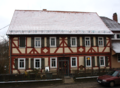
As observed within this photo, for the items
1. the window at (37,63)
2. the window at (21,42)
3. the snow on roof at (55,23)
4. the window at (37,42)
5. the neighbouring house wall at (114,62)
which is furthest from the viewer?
the neighbouring house wall at (114,62)

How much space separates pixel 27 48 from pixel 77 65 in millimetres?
6945

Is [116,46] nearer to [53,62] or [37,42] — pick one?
[53,62]

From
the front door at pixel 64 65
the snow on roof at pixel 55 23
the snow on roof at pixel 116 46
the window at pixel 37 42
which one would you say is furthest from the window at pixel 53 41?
the snow on roof at pixel 116 46

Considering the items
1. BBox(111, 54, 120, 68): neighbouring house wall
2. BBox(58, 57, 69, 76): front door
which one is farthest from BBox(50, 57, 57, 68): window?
BBox(111, 54, 120, 68): neighbouring house wall

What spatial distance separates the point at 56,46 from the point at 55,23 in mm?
3866

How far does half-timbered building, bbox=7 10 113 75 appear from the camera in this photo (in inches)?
579

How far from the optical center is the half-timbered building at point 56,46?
1470 cm

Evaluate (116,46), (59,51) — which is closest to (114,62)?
(116,46)

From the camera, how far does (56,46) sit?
50.3ft

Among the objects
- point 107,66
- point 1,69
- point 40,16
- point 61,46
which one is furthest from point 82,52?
point 1,69

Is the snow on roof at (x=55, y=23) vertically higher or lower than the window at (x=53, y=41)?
higher

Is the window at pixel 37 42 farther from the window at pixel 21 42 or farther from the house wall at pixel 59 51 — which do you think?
the window at pixel 21 42

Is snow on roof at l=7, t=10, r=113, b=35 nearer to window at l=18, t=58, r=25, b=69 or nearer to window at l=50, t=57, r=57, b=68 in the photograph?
window at l=18, t=58, r=25, b=69

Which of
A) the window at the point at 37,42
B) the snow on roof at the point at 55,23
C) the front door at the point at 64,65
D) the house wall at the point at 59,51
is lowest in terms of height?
the front door at the point at 64,65
